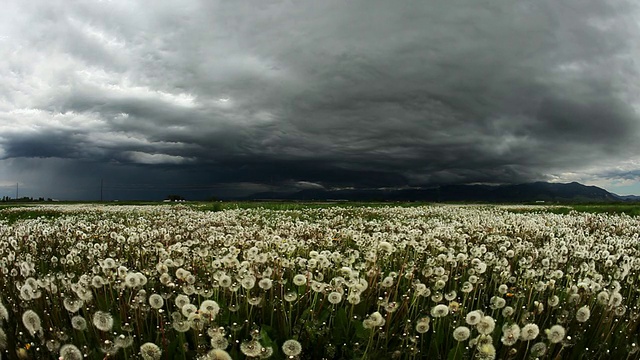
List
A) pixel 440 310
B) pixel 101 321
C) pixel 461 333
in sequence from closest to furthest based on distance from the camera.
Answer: pixel 101 321 → pixel 461 333 → pixel 440 310

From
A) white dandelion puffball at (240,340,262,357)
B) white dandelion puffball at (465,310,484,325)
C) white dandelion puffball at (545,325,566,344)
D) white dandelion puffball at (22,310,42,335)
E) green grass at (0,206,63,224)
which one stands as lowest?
green grass at (0,206,63,224)

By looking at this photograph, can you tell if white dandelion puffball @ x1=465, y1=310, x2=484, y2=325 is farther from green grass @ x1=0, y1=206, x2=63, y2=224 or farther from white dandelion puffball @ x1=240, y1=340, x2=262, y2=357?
green grass @ x1=0, y1=206, x2=63, y2=224

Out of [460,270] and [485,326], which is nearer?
[485,326]

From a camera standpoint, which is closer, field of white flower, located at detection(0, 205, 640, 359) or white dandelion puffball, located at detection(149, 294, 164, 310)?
field of white flower, located at detection(0, 205, 640, 359)

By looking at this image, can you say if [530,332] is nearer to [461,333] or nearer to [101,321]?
[461,333]

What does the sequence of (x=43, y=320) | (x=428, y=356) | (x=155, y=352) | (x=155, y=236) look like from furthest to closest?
(x=155, y=236) < (x=43, y=320) < (x=428, y=356) < (x=155, y=352)

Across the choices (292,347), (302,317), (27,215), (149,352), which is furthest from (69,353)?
(27,215)

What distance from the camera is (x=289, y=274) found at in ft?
19.7

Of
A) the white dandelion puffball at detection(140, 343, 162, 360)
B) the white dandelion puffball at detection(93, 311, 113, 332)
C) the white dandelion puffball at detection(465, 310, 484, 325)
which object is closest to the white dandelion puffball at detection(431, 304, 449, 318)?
the white dandelion puffball at detection(465, 310, 484, 325)

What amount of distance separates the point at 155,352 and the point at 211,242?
19.0 feet

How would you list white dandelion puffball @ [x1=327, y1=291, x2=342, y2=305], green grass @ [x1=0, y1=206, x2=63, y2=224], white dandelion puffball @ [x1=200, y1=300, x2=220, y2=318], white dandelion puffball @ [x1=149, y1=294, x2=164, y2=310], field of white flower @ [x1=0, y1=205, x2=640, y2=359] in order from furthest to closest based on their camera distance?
green grass @ [x1=0, y1=206, x2=63, y2=224], white dandelion puffball @ [x1=327, y1=291, x2=342, y2=305], white dandelion puffball @ [x1=149, y1=294, x2=164, y2=310], white dandelion puffball @ [x1=200, y1=300, x2=220, y2=318], field of white flower @ [x1=0, y1=205, x2=640, y2=359]

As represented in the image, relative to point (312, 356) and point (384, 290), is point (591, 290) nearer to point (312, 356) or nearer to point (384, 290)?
point (384, 290)

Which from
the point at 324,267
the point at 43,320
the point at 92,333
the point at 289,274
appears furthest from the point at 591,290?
the point at 43,320

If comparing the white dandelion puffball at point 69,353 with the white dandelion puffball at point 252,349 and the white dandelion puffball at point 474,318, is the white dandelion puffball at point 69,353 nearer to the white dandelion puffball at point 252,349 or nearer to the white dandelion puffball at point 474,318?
the white dandelion puffball at point 252,349
